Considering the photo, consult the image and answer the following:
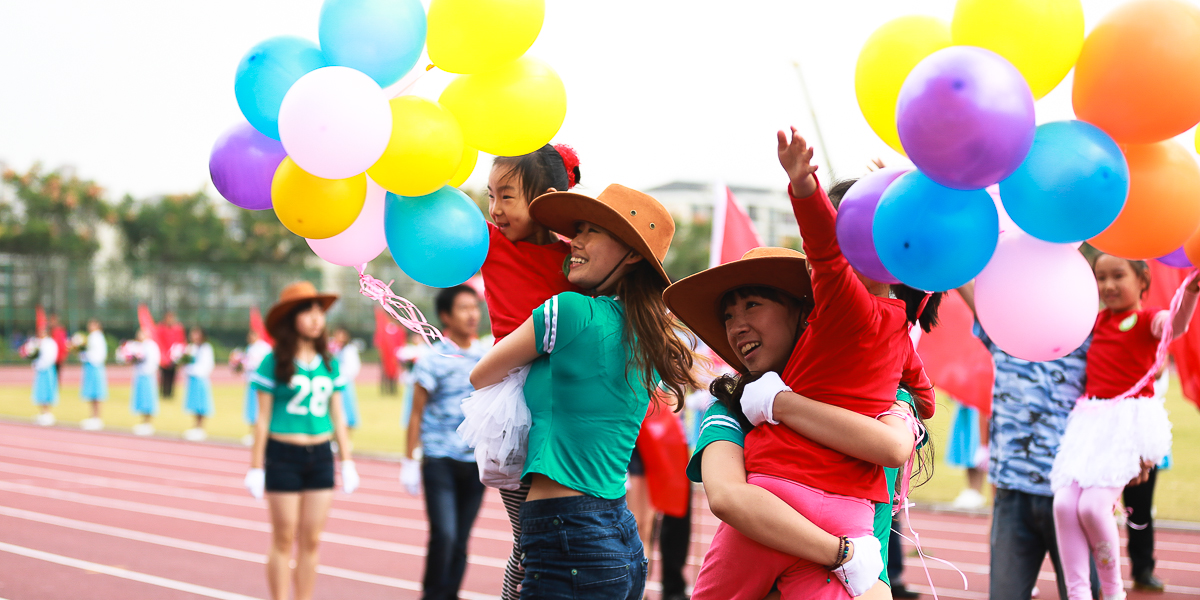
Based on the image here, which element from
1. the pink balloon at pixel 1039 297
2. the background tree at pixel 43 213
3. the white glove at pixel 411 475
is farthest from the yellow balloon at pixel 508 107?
the background tree at pixel 43 213

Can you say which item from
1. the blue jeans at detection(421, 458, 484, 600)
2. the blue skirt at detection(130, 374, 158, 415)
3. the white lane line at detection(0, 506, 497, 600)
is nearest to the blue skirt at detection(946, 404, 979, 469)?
the white lane line at detection(0, 506, 497, 600)

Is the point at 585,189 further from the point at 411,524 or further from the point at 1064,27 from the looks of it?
the point at 411,524

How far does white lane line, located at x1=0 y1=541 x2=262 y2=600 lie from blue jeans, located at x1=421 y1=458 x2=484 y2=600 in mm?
1905

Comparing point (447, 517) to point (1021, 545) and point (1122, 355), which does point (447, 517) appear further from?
point (1122, 355)

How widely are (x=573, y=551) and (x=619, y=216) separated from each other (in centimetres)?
93

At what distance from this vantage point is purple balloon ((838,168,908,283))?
6.40 feet

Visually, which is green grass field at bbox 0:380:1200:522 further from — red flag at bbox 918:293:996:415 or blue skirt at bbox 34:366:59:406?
blue skirt at bbox 34:366:59:406

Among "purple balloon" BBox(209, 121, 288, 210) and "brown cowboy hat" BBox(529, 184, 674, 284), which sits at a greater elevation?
"purple balloon" BBox(209, 121, 288, 210)

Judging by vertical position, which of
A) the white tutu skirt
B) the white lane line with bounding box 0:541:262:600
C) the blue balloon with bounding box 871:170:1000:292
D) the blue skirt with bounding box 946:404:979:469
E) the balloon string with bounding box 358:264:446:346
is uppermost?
the blue balloon with bounding box 871:170:1000:292

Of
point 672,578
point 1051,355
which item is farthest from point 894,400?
point 672,578

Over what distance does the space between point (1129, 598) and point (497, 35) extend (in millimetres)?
6239

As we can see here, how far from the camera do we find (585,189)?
2.93m

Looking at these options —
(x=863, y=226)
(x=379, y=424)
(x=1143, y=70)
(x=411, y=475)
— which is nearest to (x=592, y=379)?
(x=863, y=226)

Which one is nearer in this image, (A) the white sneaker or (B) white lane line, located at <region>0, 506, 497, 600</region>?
(B) white lane line, located at <region>0, 506, 497, 600</region>
